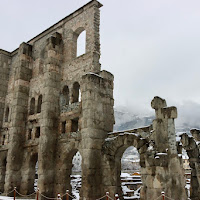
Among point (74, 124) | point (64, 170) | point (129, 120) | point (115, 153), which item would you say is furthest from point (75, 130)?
point (129, 120)

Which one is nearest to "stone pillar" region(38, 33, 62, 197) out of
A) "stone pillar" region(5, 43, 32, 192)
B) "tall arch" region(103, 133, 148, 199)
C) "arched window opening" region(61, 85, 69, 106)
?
"arched window opening" region(61, 85, 69, 106)

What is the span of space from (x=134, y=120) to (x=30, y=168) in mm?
98831

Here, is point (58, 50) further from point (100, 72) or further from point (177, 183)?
point (177, 183)

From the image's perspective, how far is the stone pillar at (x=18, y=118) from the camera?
16812mm

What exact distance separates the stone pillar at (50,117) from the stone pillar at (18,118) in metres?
3.03

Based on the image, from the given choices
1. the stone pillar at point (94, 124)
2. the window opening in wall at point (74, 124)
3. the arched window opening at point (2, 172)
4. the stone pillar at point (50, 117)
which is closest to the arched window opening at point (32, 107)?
the stone pillar at point (50, 117)

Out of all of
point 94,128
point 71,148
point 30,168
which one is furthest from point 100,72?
point 30,168

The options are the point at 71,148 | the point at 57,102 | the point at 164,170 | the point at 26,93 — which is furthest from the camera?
the point at 26,93

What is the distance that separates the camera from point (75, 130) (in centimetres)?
1531

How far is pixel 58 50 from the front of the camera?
1723 centimetres

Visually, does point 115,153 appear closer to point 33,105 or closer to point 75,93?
point 75,93

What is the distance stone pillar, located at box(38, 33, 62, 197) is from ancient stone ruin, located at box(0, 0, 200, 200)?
5 cm

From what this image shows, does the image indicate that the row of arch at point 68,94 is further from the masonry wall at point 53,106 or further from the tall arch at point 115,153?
the tall arch at point 115,153

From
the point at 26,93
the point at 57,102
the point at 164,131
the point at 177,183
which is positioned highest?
the point at 26,93
